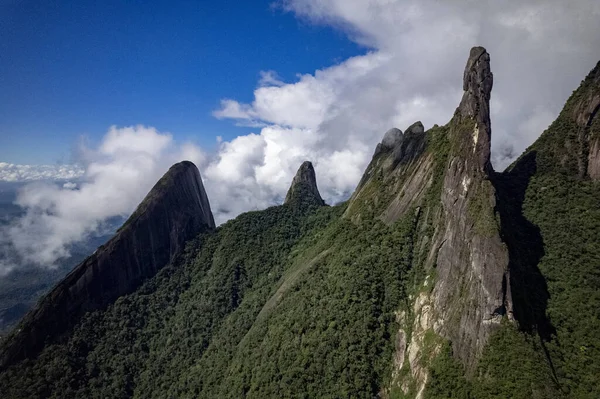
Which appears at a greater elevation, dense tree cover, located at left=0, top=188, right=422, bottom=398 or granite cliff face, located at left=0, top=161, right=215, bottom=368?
granite cliff face, located at left=0, top=161, right=215, bottom=368

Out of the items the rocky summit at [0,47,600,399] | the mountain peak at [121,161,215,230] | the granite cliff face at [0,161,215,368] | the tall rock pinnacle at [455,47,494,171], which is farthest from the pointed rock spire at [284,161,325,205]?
the tall rock pinnacle at [455,47,494,171]

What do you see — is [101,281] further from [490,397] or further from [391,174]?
[490,397]

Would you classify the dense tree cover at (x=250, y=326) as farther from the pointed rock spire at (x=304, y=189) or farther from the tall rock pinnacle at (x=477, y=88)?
the tall rock pinnacle at (x=477, y=88)

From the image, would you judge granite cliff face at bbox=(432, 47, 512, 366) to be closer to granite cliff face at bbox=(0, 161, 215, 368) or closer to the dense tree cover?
the dense tree cover

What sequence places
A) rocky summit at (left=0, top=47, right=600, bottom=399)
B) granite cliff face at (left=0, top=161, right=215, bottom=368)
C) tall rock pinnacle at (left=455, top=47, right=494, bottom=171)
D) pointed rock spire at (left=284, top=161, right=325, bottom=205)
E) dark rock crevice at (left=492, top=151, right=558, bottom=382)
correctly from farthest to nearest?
pointed rock spire at (left=284, top=161, right=325, bottom=205)
granite cliff face at (left=0, top=161, right=215, bottom=368)
tall rock pinnacle at (left=455, top=47, right=494, bottom=171)
dark rock crevice at (left=492, top=151, right=558, bottom=382)
rocky summit at (left=0, top=47, right=600, bottom=399)

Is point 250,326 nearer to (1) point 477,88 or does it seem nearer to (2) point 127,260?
(2) point 127,260

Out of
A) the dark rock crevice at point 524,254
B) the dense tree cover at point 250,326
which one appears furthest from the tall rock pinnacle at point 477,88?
the dense tree cover at point 250,326

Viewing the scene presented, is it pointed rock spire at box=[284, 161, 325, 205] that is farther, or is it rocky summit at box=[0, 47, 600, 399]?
pointed rock spire at box=[284, 161, 325, 205]
